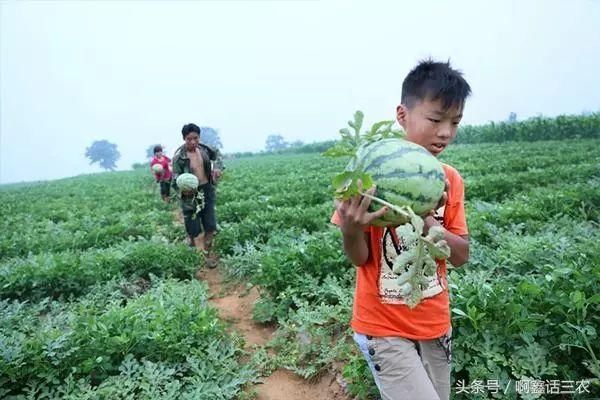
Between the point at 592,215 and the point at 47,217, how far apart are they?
1237cm

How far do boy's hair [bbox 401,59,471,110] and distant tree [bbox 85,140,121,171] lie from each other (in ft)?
465

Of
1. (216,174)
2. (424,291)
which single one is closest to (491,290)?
(424,291)

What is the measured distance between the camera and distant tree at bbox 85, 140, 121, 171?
425 feet

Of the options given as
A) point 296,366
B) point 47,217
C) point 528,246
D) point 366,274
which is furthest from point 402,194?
point 47,217

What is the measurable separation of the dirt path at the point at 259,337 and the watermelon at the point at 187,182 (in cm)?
124

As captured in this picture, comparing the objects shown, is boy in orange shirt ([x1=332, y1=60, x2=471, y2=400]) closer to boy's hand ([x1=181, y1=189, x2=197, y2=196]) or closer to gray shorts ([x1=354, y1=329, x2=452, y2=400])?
gray shorts ([x1=354, y1=329, x2=452, y2=400])

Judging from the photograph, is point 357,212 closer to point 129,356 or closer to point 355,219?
point 355,219

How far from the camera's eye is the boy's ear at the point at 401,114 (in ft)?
6.67

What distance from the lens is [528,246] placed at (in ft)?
13.2

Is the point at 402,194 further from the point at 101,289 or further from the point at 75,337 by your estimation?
the point at 101,289

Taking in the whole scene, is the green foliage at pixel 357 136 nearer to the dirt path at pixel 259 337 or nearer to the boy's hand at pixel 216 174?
the dirt path at pixel 259 337

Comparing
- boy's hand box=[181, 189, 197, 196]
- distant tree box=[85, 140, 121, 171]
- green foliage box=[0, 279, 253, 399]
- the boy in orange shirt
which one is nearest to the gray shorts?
the boy in orange shirt

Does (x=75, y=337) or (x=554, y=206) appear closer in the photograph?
(x=75, y=337)

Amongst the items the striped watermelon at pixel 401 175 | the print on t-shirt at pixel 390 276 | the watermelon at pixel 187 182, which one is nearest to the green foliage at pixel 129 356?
the print on t-shirt at pixel 390 276
